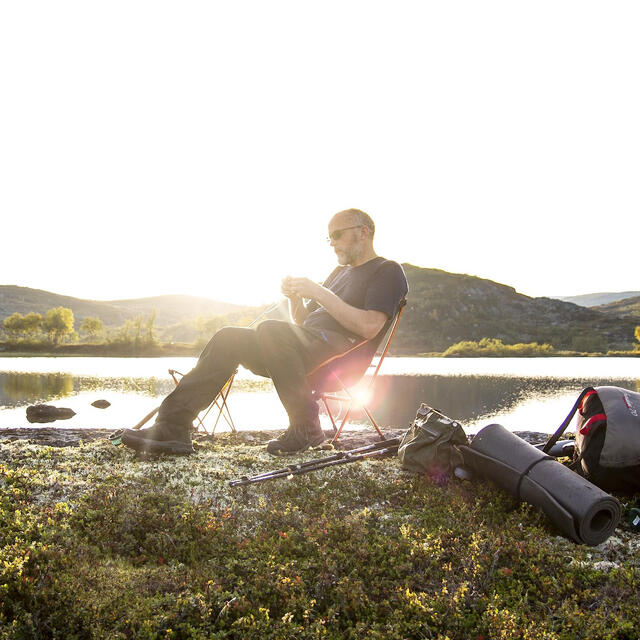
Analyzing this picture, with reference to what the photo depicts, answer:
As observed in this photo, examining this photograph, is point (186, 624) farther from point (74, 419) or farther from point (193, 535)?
point (74, 419)

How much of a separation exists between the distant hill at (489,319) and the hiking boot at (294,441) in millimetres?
127273

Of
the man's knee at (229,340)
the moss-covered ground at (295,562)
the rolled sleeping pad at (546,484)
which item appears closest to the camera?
the moss-covered ground at (295,562)

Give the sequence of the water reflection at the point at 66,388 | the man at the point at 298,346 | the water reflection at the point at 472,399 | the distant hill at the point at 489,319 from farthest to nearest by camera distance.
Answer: the distant hill at the point at 489,319, the water reflection at the point at 66,388, the water reflection at the point at 472,399, the man at the point at 298,346

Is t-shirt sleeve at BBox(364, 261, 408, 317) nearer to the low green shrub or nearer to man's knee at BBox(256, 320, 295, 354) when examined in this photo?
man's knee at BBox(256, 320, 295, 354)

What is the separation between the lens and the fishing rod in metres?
4.59

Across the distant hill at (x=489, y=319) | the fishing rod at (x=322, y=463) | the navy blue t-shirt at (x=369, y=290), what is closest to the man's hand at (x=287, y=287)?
the navy blue t-shirt at (x=369, y=290)

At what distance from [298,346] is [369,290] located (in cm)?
103

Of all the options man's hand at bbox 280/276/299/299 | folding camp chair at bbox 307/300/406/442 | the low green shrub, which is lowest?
the low green shrub

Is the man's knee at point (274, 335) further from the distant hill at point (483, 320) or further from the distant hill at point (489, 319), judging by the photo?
the distant hill at point (489, 319)

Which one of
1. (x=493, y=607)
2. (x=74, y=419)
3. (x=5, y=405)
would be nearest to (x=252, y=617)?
(x=493, y=607)

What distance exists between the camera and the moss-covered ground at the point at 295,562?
272 cm

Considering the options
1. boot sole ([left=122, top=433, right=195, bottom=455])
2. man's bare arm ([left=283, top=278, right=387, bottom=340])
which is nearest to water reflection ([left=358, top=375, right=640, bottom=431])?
man's bare arm ([left=283, top=278, right=387, bottom=340])

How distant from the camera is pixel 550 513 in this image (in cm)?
386

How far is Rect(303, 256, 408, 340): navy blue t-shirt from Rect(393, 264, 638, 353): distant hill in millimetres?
127223
